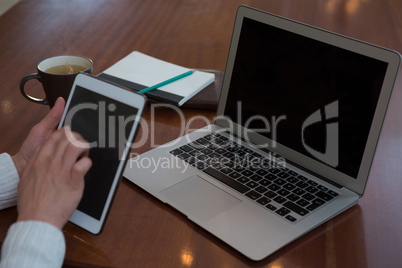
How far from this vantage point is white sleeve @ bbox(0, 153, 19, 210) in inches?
33.8

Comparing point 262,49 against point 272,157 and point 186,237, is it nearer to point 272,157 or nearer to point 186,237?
point 272,157

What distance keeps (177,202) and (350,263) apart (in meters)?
0.31

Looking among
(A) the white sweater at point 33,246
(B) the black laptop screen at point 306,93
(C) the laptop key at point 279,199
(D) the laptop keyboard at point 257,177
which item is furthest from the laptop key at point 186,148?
(A) the white sweater at point 33,246

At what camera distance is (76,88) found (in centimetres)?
87

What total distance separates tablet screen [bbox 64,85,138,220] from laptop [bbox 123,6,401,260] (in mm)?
122

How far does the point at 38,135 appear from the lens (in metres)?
0.91

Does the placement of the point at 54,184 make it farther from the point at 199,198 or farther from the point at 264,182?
the point at 264,182

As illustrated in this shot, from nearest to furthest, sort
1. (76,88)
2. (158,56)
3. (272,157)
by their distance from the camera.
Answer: (76,88)
(272,157)
(158,56)

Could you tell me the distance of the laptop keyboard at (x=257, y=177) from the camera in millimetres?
861

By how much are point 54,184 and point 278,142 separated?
448mm

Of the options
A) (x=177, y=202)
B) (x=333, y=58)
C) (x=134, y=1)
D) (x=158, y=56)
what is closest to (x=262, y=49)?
(x=333, y=58)

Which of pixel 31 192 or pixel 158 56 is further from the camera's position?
pixel 158 56

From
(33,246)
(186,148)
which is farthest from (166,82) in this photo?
(33,246)

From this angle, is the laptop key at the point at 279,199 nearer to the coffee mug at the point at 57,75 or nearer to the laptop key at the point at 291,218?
the laptop key at the point at 291,218
